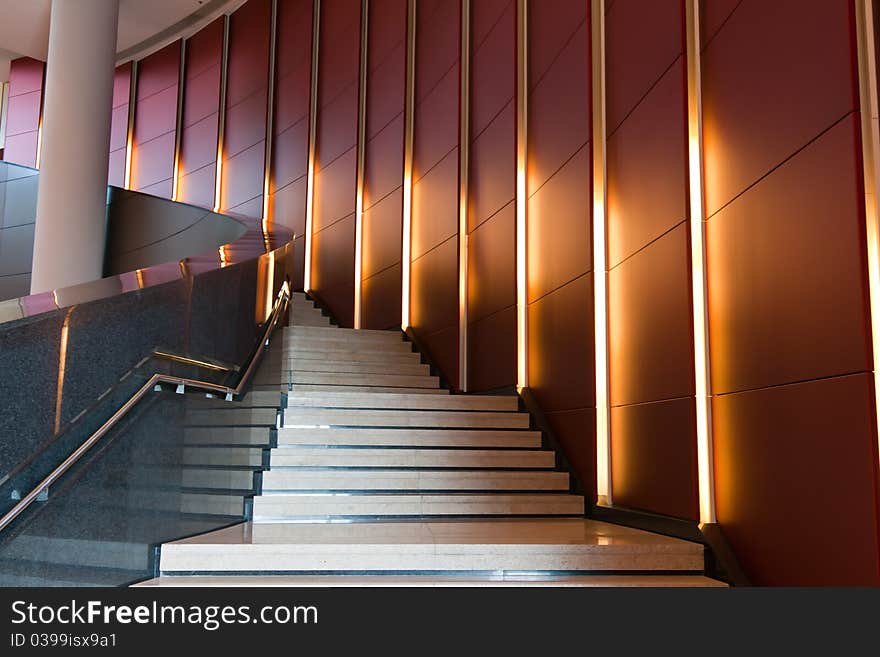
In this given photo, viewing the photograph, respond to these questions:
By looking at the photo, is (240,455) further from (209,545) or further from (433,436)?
(433,436)

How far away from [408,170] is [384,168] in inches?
22.3

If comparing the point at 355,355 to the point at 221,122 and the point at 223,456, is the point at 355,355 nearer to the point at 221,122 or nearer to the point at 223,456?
the point at 223,456

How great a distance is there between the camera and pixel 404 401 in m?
5.81

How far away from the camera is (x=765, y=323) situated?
3.37 metres

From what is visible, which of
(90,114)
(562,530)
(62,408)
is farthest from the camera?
(90,114)

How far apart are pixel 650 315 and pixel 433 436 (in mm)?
1693

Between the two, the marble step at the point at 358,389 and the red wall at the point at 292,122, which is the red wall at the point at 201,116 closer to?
the red wall at the point at 292,122

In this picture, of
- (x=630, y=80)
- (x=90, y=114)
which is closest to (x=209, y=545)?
(x=630, y=80)

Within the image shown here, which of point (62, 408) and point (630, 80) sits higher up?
point (630, 80)

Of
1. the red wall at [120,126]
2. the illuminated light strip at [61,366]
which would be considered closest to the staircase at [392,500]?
the illuminated light strip at [61,366]

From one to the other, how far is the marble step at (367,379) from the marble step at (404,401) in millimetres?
1034

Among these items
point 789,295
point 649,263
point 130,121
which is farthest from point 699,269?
point 130,121

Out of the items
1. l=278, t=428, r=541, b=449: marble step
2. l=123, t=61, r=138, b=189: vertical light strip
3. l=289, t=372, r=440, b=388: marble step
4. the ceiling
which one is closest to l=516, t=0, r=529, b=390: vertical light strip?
l=278, t=428, r=541, b=449: marble step

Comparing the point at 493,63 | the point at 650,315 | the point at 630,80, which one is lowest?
the point at 650,315
